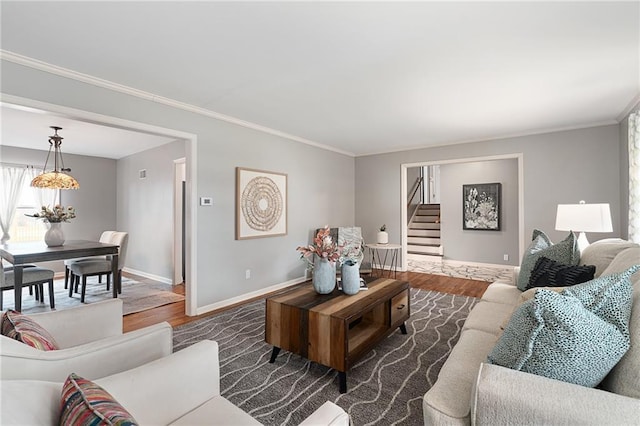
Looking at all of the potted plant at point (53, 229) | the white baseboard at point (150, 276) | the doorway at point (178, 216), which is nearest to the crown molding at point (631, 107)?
the doorway at point (178, 216)

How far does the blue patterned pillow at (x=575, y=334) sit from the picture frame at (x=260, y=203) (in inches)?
133

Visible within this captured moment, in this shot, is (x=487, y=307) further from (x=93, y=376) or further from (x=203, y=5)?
(x=203, y=5)

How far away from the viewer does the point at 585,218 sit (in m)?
2.88

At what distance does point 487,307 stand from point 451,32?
203 cm

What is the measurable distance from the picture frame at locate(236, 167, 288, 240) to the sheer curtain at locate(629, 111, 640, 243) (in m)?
4.16

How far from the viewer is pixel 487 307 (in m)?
2.30

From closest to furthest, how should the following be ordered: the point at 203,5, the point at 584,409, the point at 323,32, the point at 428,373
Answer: the point at 584,409 → the point at 203,5 → the point at 323,32 → the point at 428,373

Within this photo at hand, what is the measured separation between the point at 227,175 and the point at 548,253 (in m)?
3.47

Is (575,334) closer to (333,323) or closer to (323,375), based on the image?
(333,323)

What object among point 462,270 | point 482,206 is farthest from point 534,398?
point 482,206

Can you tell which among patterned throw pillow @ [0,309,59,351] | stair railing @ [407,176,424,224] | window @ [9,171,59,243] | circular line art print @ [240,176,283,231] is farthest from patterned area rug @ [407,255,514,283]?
window @ [9,171,59,243]

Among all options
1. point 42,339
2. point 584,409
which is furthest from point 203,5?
point 584,409

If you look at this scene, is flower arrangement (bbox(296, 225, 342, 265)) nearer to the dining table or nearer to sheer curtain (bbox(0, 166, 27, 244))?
the dining table

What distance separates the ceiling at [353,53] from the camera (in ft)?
5.79
